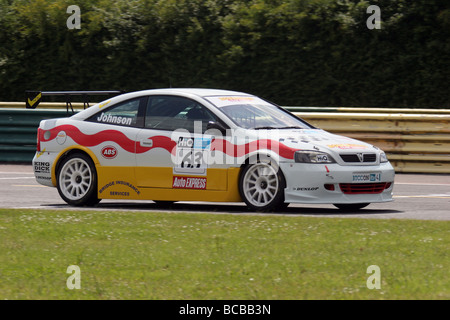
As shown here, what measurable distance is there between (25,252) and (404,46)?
13732 millimetres

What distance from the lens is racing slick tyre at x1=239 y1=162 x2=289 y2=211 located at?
1130cm

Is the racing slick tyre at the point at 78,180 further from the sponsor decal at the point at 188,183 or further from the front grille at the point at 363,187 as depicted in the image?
the front grille at the point at 363,187

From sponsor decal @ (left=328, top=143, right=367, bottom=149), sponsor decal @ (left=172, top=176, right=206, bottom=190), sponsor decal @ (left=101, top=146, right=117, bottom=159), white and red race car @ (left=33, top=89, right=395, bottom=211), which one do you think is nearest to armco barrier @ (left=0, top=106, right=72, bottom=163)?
white and red race car @ (left=33, top=89, right=395, bottom=211)

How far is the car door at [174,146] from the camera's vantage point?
1173 centimetres

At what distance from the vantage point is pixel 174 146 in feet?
39.1

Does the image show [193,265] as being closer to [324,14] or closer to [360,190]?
[360,190]

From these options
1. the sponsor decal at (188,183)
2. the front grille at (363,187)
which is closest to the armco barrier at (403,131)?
the front grille at (363,187)

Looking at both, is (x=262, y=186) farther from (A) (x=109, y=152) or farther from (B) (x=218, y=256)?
(B) (x=218, y=256)

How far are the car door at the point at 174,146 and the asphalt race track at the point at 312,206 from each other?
1.43 ft

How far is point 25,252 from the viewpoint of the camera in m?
8.43

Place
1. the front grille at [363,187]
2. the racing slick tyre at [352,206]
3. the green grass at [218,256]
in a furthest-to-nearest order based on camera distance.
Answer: the racing slick tyre at [352,206]
the front grille at [363,187]
the green grass at [218,256]

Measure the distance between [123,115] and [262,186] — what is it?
2237 millimetres

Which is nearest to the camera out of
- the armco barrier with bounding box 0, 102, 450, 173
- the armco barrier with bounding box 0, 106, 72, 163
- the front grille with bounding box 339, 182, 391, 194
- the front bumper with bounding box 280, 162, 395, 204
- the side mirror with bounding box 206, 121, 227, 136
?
the front bumper with bounding box 280, 162, 395, 204

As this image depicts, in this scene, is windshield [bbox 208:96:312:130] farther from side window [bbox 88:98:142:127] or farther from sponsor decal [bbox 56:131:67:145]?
sponsor decal [bbox 56:131:67:145]
